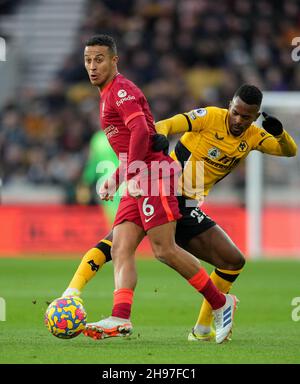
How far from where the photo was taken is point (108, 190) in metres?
7.36

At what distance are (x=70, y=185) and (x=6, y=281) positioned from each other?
5715mm

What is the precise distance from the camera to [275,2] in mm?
21141

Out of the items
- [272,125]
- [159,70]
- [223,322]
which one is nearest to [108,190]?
[223,322]

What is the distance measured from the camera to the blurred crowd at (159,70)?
19609 millimetres

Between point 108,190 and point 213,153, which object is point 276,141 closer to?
point 213,153

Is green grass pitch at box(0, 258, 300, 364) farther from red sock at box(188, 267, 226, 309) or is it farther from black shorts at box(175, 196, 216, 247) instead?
black shorts at box(175, 196, 216, 247)

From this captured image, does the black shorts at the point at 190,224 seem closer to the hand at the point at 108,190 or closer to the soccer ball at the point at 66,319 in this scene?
the hand at the point at 108,190

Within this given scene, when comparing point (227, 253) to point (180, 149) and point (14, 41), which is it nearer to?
point (180, 149)

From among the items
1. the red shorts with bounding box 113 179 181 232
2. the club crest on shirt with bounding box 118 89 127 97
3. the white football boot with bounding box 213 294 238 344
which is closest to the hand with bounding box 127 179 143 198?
the red shorts with bounding box 113 179 181 232

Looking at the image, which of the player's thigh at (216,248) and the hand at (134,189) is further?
the player's thigh at (216,248)

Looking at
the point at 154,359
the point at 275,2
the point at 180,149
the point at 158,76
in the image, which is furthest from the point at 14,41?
the point at 154,359

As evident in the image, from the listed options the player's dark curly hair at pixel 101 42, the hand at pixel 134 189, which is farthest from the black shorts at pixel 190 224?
the player's dark curly hair at pixel 101 42

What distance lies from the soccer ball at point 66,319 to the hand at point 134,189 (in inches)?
34.9

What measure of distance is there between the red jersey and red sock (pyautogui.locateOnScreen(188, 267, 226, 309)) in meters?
0.88
